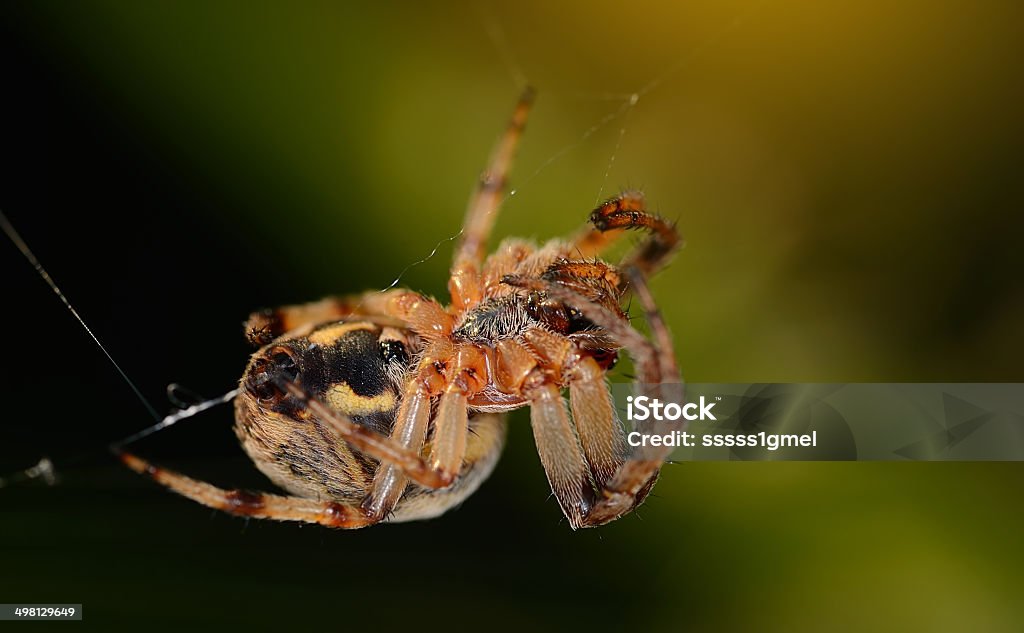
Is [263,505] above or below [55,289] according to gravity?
below

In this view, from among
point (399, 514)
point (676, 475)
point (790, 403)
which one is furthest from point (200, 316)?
point (790, 403)

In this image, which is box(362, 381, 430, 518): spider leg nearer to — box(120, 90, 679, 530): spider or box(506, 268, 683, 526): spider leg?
box(120, 90, 679, 530): spider

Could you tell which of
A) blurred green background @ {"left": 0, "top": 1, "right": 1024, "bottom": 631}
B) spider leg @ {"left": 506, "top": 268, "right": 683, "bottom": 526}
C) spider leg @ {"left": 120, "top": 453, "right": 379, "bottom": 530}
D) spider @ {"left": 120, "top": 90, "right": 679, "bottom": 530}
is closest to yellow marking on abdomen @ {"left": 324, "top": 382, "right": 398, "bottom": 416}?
spider @ {"left": 120, "top": 90, "right": 679, "bottom": 530}

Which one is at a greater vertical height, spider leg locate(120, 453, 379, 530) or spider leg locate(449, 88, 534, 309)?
spider leg locate(449, 88, 534, 309)

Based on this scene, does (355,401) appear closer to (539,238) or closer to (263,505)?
(263,505)

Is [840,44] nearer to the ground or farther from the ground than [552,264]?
farther from the ground

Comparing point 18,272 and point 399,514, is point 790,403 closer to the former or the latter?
point 399,514

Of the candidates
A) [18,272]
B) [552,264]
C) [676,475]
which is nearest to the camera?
[552,264]

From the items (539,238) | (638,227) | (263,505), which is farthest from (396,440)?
(539,238)
